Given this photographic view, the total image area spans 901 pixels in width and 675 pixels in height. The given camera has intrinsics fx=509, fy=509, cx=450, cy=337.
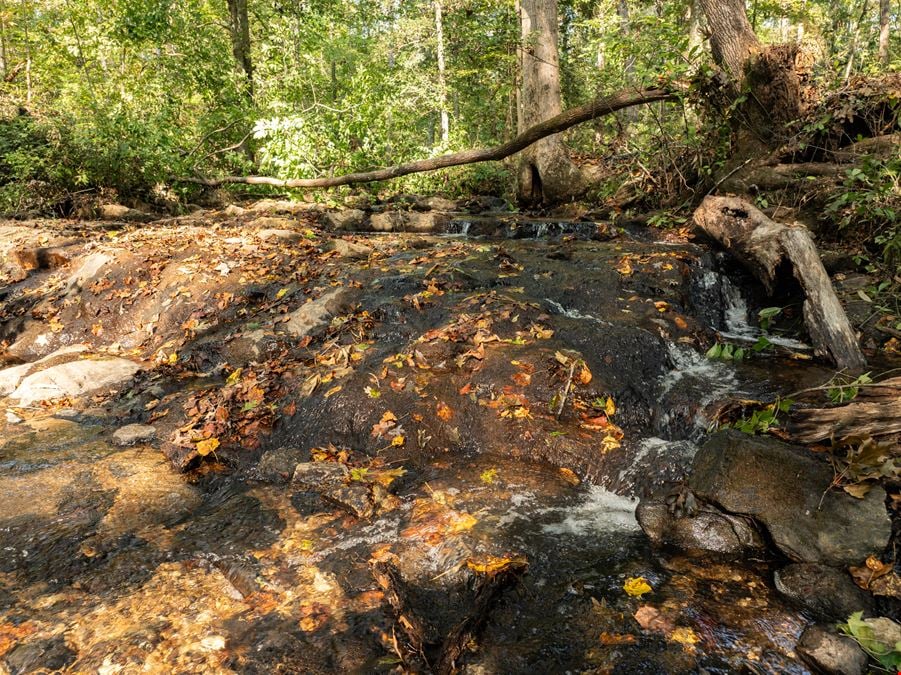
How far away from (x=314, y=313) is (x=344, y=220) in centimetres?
576

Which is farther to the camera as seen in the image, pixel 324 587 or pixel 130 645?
pixel 324 587

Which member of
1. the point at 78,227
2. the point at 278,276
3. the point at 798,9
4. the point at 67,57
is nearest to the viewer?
the point at 278,276

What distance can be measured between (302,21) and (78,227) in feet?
23.6

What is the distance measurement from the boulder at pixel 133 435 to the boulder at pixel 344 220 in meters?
6.82

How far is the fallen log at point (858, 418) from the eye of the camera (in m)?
2.78

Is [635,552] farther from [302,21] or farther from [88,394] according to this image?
[302,21]

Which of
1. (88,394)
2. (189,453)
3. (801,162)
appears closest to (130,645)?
(189,453)

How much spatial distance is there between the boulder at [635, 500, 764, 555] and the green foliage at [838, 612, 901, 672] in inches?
26.4

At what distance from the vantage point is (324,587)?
8.79 ft

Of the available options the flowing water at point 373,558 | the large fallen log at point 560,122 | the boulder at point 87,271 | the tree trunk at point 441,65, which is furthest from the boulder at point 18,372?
the tree trunk at point 441,65

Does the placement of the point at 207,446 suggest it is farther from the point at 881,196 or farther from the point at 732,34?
the point at 732,34

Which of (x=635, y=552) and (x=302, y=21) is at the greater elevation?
(x=302, y=21)

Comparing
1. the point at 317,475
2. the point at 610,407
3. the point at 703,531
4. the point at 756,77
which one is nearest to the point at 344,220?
the point at 756,77

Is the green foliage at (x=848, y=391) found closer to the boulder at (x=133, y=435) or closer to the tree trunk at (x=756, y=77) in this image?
the boulder at (x=133, y=435)
